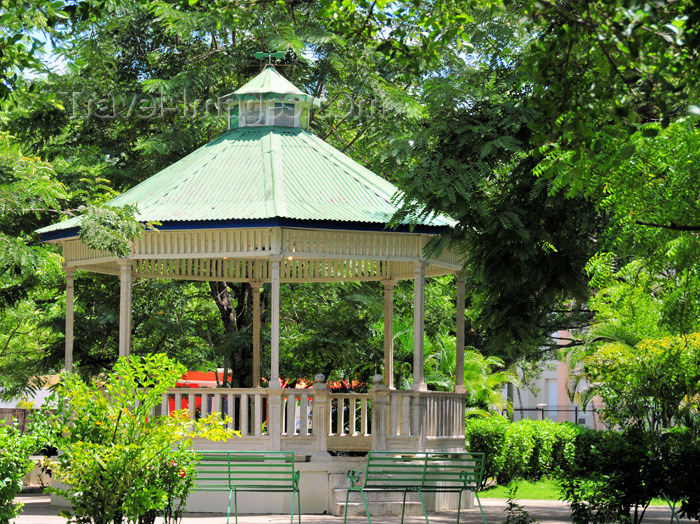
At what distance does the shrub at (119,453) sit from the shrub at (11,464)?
32 centimetres

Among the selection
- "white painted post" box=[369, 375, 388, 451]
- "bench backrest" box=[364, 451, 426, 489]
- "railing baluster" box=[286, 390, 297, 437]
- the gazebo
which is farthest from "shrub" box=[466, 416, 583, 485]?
"railing baluster" box=[286, 390, 297, 437]

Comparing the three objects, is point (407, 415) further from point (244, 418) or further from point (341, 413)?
point (341, 413)

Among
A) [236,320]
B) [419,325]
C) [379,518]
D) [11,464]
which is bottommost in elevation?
[379,518]

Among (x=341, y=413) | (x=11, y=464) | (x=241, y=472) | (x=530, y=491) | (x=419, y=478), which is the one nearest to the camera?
(x=11, y=464)

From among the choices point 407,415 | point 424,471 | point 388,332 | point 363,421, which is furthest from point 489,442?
point 424,471

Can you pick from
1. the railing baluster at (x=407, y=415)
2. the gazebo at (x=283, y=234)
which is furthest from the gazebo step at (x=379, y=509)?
the railing baluster at (x=407, y=415)

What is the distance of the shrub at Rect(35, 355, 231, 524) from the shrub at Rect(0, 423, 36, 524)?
316 millimetres

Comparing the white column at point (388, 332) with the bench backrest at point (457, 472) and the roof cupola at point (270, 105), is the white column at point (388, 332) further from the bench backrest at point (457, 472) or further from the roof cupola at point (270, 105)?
the bench backrest at point (457, 472)

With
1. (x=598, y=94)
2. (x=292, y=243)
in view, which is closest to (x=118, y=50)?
(x=292, y=243)

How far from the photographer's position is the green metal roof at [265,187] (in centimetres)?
1584

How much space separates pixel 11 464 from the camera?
10141 mm

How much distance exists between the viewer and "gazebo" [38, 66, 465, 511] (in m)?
15.6

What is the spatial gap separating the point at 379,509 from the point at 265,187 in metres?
4.97

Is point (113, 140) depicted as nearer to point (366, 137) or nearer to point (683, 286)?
point (366, 137)
